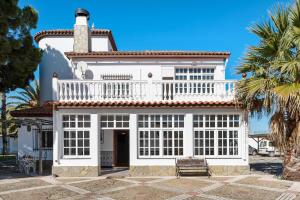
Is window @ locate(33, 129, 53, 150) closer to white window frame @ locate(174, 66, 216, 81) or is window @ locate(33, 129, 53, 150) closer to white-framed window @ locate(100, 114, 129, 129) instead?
white-framed window @ locate(100, 114, 129, 129)

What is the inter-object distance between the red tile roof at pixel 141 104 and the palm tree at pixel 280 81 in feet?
6.18

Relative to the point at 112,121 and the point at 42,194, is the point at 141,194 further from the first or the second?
the point at 112,121

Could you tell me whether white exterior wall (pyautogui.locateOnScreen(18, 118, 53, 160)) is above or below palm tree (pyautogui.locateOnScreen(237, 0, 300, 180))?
below

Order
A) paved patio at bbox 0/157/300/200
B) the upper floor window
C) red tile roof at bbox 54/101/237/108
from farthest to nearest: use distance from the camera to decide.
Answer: the upper floor window → red tile roof at bbox 54/101/237/108 → paved patio at bbox 0/157/300/200

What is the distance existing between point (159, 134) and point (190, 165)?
2.20 metres

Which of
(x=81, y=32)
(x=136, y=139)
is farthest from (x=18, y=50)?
(x=136, y=139)

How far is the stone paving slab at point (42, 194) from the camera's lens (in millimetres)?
10744

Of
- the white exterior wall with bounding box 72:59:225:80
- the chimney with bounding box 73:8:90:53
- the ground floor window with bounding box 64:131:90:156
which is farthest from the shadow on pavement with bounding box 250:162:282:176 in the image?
the chimney with bounding box 73:8:90:53

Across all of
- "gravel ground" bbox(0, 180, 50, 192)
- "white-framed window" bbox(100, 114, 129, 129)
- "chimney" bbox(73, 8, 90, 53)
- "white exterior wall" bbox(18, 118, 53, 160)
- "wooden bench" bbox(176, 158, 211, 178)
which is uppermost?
"chimney" bbox(73, 8, 90, 53)

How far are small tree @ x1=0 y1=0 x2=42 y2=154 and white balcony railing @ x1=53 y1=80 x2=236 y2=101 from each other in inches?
173

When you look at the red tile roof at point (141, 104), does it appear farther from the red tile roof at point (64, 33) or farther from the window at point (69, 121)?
the red tile roof at point (64, 33)

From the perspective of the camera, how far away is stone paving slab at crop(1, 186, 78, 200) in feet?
35.2

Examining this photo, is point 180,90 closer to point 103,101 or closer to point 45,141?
point 103,101

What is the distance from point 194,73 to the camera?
19.9 metres
